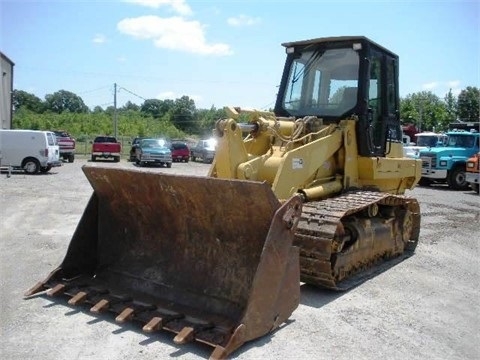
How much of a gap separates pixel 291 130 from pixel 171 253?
254 centimetres

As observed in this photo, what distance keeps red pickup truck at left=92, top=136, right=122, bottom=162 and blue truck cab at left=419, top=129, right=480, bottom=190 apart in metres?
18.4

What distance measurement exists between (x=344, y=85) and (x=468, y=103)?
A: 61670mm

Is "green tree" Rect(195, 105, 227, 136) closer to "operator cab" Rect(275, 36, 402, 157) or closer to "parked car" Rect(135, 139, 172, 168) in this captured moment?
"parked car" Rect(135, 139, 172, 168)

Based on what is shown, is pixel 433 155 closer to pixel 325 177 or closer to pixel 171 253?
pixel 325 177

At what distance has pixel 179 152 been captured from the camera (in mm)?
33656

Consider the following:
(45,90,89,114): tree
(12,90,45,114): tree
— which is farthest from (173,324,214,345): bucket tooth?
(45,90,89,114): tree

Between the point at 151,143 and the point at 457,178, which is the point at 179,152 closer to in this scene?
the point at 151,143

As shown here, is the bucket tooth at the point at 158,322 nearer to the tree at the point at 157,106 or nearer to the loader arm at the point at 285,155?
the loader arm at the point at 285,155

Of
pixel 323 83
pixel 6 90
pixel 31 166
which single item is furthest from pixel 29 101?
pixel 323 83

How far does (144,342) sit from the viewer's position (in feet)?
14.1

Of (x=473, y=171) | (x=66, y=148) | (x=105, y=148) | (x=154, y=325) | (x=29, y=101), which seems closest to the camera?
(x=154, y=325)

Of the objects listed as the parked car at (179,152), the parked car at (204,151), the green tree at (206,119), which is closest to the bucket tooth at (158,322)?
the parked car at (204,151)

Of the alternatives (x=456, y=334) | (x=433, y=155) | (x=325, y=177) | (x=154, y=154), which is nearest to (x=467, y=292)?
(x=456, y=334)

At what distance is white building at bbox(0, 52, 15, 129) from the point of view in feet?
123
